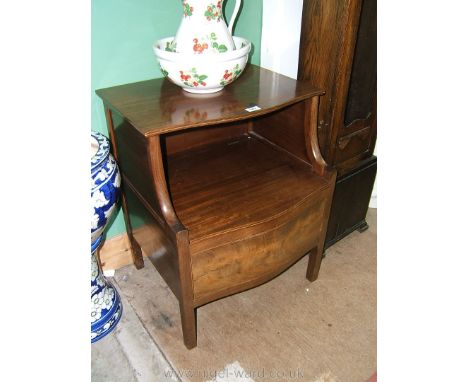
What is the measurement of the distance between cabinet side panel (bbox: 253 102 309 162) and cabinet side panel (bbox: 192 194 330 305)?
19 cm

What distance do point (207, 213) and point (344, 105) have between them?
1.99 ft

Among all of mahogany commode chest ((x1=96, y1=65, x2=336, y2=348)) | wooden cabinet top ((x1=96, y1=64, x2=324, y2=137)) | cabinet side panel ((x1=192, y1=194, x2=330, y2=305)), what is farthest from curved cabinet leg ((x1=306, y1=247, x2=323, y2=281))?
wooden cabinet top ((x1=96, y1=64, x2=324, y2=137))

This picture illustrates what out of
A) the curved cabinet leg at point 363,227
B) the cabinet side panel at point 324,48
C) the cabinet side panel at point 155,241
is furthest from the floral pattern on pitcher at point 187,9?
the curved cabinet leg at point 363,227

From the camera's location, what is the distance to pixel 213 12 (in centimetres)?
96

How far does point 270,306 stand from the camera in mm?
1363

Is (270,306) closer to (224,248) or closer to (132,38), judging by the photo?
(224,248)

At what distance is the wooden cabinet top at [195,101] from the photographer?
89 cm

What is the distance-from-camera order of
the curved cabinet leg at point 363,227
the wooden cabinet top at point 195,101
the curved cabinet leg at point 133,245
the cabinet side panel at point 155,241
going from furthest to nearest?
1. the curved cabinet leg at point 363,227
2. the curved cabinet leg at point 133,245
3. the cabinet side panel at point 155,241
4. the wooden cabinet top at point 195,101

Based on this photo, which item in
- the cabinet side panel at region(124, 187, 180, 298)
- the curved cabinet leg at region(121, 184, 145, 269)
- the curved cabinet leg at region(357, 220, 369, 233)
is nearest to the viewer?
the cabinet side panel at region(124, 187, 180, 298)

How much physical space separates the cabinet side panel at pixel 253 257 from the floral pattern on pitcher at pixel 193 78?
44cm

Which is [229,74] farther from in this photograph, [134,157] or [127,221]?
[127,221]

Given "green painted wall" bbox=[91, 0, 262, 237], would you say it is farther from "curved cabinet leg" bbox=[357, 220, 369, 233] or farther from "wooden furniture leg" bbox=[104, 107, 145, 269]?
"curved cabinet leg" bbox=[357, 220, 369, 233]

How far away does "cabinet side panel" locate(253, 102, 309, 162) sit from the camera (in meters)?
1.20

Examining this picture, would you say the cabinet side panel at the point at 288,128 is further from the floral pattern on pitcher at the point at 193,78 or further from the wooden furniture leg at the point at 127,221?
the wooden furniture leg at the point at 127,221
